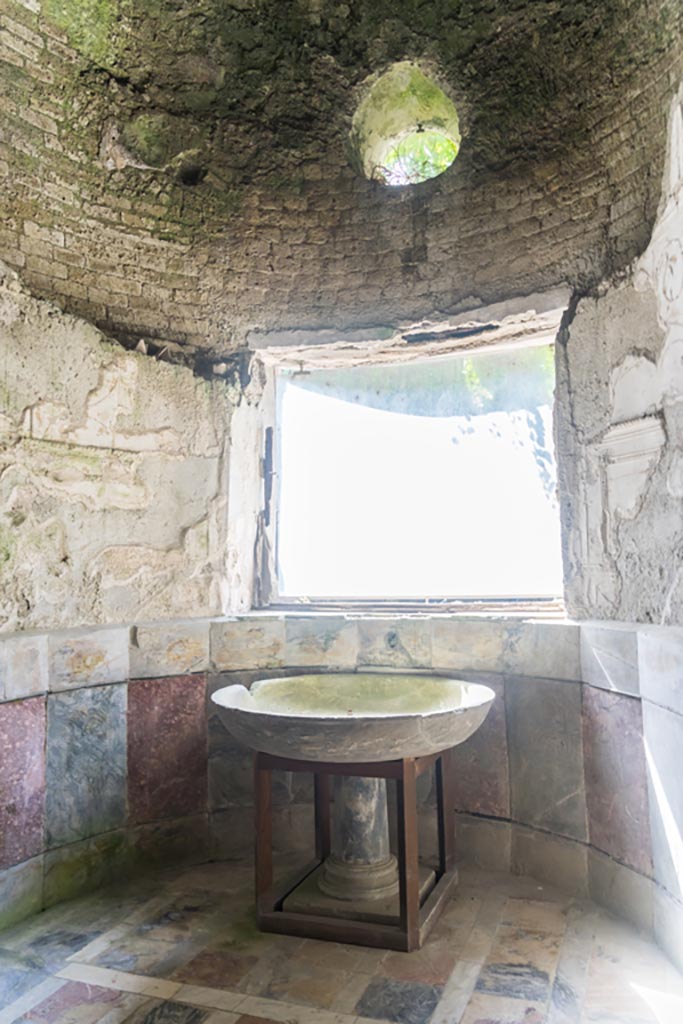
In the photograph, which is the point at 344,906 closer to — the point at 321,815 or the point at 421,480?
the point at 321,815

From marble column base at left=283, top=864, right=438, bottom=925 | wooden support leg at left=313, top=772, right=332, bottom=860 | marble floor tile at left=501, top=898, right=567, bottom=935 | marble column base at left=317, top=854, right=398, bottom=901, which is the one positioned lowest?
marble floor tile at left=501, top=898, right=567, bottom=935

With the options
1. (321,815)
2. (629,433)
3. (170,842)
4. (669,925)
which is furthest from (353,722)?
(629,433)

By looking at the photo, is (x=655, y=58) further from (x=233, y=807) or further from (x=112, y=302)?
(x=233, y=807)

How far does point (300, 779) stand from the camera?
302cm

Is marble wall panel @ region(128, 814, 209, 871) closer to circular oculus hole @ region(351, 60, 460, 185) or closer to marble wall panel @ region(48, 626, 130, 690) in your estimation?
marble wall panel @ region(48, 626, 130, 690)

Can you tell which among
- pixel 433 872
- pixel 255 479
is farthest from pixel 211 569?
pixel 433 872

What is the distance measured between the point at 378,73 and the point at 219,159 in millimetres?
829

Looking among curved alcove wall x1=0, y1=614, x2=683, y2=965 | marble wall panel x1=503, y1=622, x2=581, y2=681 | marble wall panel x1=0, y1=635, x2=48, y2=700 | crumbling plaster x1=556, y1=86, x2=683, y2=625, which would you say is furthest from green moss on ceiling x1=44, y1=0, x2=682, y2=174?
marble wall panel x1=0, y1=635, x2=48, y2=700

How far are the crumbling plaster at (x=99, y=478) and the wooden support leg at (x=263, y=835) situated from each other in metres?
1.00

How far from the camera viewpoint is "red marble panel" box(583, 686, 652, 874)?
2.28m

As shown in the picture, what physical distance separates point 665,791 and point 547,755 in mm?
579

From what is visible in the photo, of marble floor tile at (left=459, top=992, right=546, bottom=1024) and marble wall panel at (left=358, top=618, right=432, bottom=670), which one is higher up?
marble wall panel at (left=358, top=618, right=432, bottom=670)

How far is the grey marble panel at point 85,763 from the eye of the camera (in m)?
2.59

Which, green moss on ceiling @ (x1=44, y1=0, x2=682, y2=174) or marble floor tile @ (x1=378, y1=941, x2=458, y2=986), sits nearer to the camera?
marble floor tile @ (x1=378, y1=941, x2=458, y2=986)
